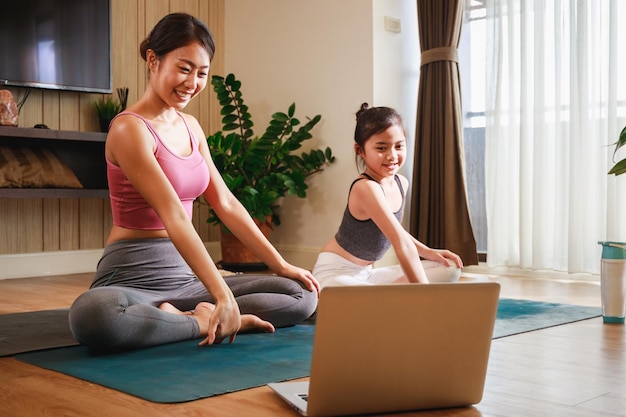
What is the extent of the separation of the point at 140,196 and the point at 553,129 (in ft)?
8.25

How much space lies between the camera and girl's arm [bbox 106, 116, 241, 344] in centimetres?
176

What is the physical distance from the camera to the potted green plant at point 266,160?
14.8ft

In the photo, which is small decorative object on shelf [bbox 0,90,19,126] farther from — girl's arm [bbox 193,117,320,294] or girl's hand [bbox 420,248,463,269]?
girl's hand [bbox 420,248,463,269]

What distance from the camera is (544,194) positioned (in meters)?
4.01

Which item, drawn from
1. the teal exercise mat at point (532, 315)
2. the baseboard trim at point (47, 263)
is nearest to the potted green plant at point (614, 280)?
the teal exercise mat at point (532, 315)

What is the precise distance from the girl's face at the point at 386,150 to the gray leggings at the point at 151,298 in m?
0.44

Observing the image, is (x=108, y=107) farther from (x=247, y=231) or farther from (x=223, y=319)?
(x=223, y=319)

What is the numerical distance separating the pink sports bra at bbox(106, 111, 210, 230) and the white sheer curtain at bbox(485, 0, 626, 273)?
2267mm

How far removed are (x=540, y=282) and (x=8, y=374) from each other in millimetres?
2667

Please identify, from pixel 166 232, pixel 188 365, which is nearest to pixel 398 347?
pixel 188 365

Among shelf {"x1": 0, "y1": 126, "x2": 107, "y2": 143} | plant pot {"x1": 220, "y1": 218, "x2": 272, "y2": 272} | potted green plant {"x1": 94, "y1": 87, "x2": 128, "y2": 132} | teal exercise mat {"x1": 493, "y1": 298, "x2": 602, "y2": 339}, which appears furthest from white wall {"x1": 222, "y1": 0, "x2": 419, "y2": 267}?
teal exercise mat {"x1": 493, "y1": 298, "x2": 602, "y2": 339}

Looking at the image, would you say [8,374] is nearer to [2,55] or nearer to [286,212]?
[2,55]

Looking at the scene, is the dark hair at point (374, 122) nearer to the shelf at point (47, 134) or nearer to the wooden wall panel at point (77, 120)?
the shelf at point (47, 134)

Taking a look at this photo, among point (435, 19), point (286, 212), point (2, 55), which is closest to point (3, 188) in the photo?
point (2, 55)
